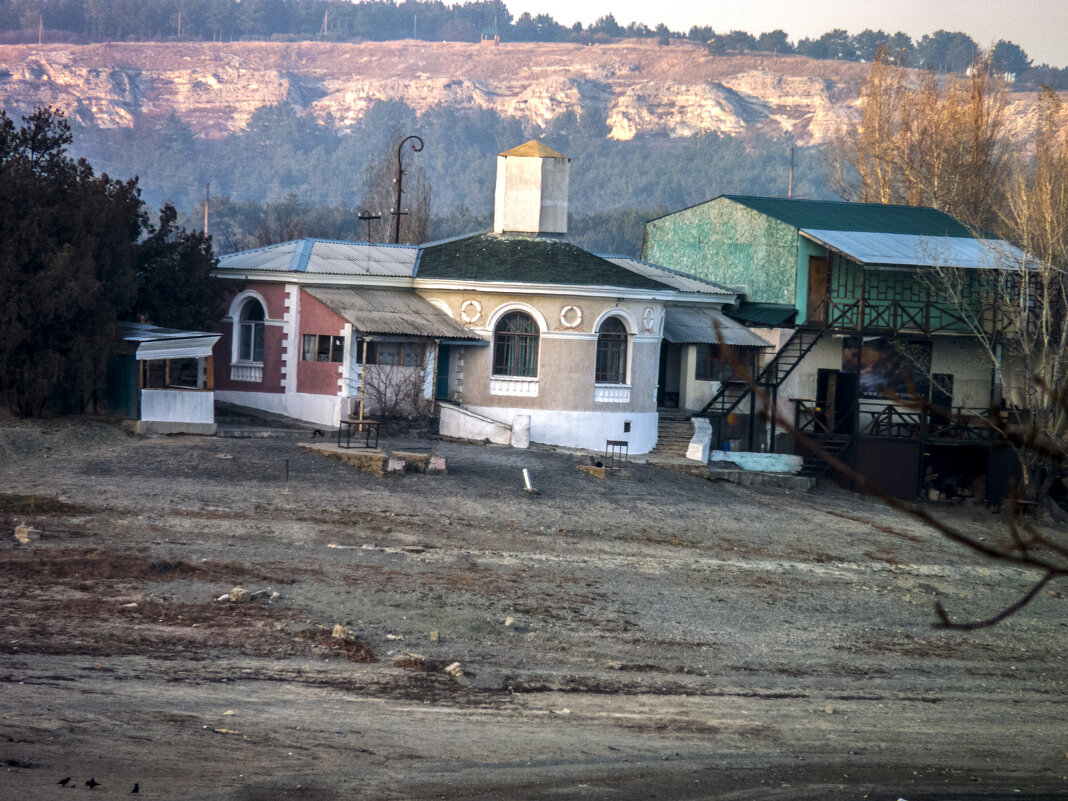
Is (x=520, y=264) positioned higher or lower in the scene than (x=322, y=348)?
higher

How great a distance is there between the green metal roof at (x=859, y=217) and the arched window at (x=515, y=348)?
933 cm

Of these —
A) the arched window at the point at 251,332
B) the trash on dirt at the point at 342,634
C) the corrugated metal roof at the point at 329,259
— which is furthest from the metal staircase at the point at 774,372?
the trash on dirt at the point at 342,634

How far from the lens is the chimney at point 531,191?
114 ft

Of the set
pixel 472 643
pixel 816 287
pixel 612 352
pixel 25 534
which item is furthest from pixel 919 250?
pixel 25 534

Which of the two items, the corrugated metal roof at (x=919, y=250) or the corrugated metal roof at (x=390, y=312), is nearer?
the corrugated metal roof at (x=390, y=312)

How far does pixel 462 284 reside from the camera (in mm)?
31578

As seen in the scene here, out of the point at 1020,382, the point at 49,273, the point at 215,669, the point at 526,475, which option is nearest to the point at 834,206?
the point at 1020,382

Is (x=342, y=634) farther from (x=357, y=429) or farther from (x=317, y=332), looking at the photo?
(x=317, y=332)

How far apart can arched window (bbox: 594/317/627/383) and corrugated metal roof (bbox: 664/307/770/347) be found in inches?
82.0

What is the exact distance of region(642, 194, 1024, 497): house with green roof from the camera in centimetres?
3384

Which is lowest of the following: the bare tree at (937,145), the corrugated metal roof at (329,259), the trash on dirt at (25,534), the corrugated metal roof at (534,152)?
the trash on dirt at (25,534)

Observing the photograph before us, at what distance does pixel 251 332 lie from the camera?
103 ft

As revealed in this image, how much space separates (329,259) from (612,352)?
8.14 m

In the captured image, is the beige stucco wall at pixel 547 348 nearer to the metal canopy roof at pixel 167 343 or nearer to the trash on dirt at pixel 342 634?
the metal canopy roof at pixel 167 343
